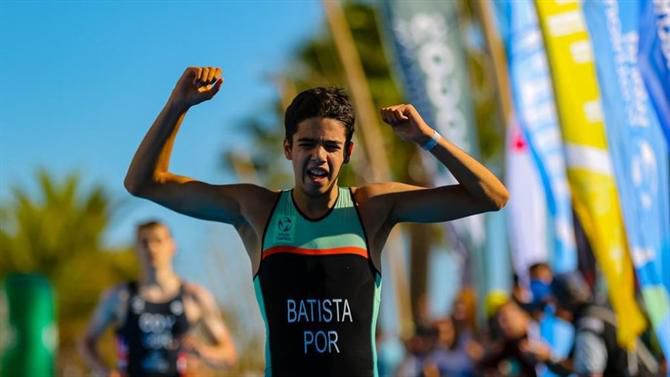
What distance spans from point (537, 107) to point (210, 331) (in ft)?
12.1

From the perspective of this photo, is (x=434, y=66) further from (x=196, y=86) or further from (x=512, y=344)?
(x=196, y=86)

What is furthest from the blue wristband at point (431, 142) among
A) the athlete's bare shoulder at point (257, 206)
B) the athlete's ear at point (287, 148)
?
the athlete's bare shoulder at point (257, 206)

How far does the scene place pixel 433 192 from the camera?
552cm

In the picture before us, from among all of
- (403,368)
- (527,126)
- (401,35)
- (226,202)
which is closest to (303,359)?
(226,202)

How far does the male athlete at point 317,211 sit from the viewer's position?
5.38 meters

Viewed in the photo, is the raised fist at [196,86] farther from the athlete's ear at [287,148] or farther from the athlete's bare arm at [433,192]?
the athlete's bare arm at [433,192]

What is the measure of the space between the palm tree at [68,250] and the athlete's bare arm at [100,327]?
32.9 m

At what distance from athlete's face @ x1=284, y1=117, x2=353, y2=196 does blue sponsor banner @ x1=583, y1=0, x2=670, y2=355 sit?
3.68 metres

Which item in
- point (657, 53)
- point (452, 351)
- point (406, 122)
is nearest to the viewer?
point (406, 122)

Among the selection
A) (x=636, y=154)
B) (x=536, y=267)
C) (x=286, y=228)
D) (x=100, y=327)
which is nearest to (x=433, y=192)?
(x=286, y=228)

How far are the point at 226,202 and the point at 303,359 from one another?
72 centimetres

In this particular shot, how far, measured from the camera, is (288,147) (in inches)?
219

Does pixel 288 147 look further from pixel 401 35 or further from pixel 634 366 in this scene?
pixel 401 35

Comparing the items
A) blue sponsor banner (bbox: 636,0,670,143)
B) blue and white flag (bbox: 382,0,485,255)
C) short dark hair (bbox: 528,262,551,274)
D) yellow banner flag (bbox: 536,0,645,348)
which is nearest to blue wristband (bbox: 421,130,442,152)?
blue sponsor banner (bbox: 636,0,670,143)
